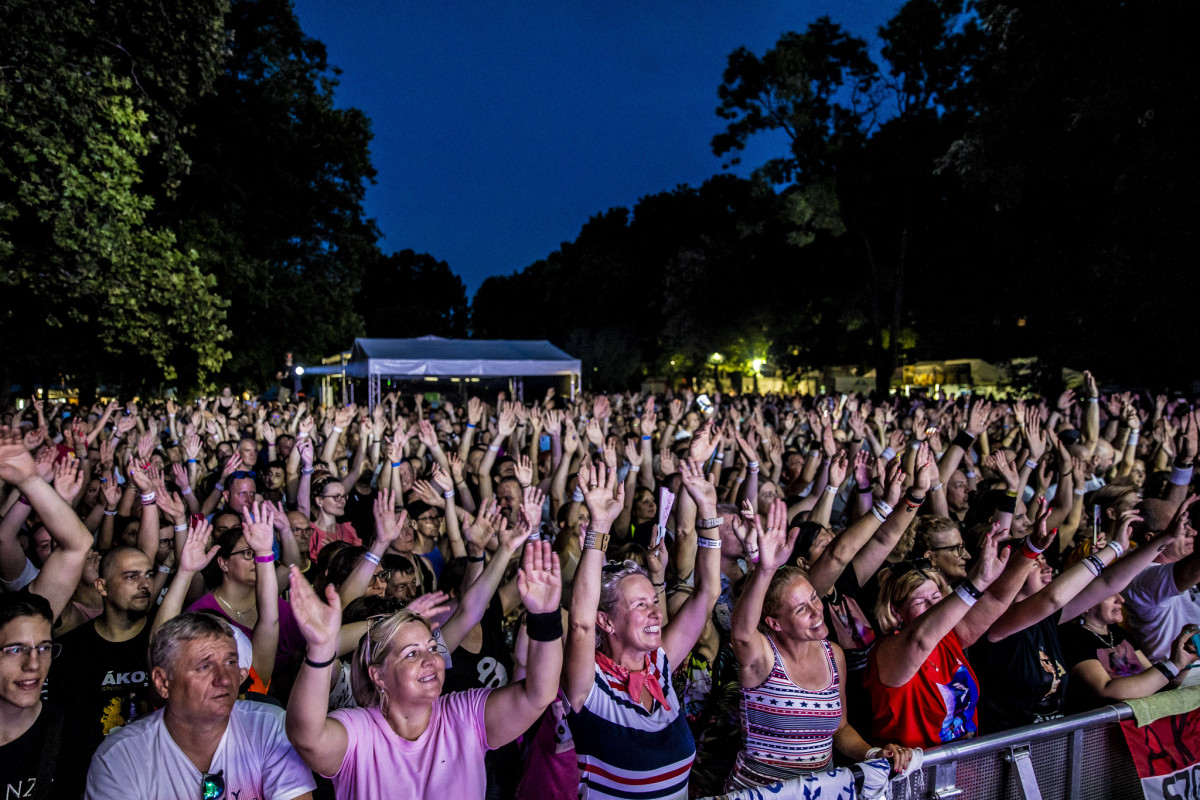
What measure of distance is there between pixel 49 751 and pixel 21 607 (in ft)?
1.71

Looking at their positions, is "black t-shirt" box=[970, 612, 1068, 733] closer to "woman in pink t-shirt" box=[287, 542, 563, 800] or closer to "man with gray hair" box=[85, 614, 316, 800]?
"woman in pink t-shirt" box=[287, 542, 563, 800]

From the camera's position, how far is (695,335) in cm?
2712

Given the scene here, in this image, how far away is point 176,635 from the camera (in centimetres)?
247

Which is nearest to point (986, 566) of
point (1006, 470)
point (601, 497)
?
point (601, 497)

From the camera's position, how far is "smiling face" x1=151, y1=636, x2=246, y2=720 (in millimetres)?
2404

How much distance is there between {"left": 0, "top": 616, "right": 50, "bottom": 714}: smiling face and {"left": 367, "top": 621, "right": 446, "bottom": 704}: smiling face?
125cm

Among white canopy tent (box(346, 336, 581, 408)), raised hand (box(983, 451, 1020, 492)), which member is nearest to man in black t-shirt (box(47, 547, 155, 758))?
raised hand (box(983, 451, 1020, 492))

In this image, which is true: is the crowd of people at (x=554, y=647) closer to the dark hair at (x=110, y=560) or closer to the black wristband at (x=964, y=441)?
the dark hair at (x=110, y=560)

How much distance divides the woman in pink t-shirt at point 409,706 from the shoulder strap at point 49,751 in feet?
3.68

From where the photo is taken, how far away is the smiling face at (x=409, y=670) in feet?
7.82

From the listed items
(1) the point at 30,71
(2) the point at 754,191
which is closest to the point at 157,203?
(1) the point at 30,71

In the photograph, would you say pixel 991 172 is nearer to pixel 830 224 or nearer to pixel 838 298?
pixel 830 224

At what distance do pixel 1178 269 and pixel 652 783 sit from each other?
44.8ft

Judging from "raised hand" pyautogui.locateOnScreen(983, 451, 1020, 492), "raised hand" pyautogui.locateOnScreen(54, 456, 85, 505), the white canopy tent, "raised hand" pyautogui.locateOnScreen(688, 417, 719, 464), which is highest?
the white canopy tent
